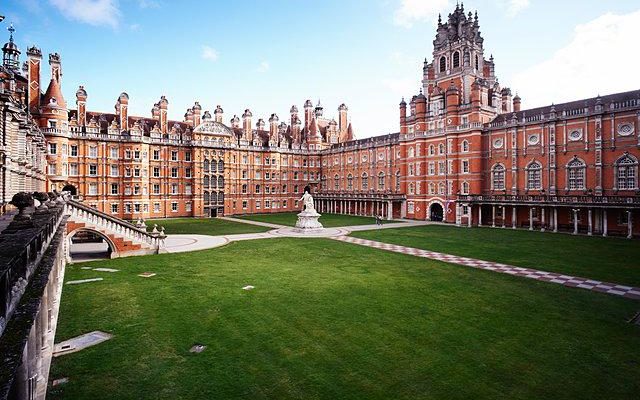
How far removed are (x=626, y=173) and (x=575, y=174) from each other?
4.83 meters

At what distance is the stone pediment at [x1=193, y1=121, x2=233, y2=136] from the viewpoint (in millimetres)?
64188

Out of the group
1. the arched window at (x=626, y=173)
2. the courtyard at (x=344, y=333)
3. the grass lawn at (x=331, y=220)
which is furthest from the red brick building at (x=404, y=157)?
the courtyard at (x=344, y=333)

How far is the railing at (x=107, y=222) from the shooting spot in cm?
2384

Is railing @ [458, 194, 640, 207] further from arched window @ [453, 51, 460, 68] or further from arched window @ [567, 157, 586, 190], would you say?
arched window @ [453, 51, 460, 68]

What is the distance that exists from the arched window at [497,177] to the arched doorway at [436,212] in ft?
28.3

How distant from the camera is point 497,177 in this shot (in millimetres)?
50844

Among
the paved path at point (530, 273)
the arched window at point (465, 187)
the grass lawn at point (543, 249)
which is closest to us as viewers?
the paved path at point (530, 273)

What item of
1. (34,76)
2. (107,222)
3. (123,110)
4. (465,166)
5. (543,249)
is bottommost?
(543,249)

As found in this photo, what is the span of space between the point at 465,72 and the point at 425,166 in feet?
50.4

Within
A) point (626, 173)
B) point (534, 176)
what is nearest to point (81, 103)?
point (534, 176)

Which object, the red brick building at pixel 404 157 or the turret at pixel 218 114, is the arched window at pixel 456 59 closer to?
the red brick building at pixel 404 157

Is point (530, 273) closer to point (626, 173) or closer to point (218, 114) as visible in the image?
point (626, 173)

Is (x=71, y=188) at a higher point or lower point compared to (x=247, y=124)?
lower

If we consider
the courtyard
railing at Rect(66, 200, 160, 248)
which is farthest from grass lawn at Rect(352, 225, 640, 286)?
railing at Rect(66, 200, 160, 248)
